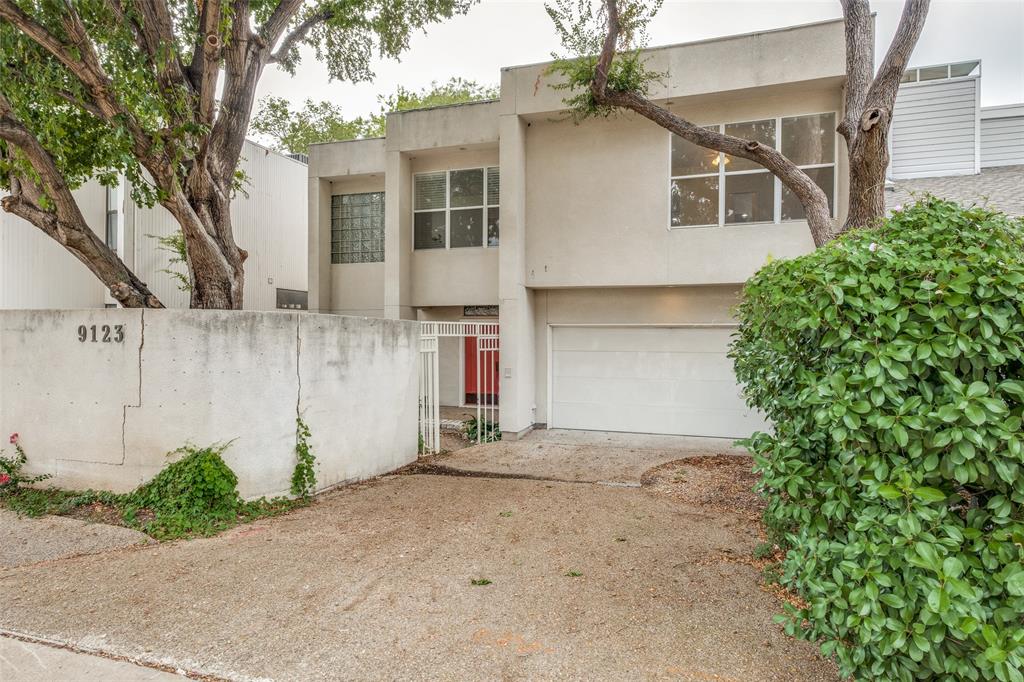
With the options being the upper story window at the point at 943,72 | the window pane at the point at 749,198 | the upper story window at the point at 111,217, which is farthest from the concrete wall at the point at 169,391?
the upper story window at the point at 943,72

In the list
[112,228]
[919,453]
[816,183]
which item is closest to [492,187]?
[816,183]

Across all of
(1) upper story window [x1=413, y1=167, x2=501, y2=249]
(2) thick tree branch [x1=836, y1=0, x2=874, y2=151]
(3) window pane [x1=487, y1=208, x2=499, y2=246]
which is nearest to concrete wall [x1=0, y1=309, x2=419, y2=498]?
(3) window pane [x1=487, y1=208, x2=499, y2=246]

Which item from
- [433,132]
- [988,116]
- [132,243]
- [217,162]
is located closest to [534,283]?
[433,132]

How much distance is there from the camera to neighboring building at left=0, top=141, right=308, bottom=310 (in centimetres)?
1149

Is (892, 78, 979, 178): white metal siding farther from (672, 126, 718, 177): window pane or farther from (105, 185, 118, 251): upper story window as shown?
(105, 185, 118, 251): upper story window

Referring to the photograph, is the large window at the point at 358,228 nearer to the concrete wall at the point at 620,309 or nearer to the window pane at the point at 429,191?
the window pane at the point at 429,191

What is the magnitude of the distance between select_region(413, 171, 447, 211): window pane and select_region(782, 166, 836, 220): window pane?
6.96 metres

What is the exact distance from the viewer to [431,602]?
3949mm

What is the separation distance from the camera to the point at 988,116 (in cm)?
1266

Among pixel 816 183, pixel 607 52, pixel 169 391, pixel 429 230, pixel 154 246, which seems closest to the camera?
pixel 169 391

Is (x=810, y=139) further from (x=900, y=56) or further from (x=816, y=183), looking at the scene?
(x=900, y=56)

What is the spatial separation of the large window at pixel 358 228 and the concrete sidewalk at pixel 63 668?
1090cm

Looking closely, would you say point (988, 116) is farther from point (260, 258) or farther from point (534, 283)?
point (260, 258)

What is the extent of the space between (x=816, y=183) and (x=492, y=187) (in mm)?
6265
